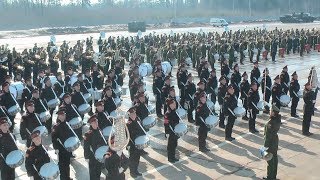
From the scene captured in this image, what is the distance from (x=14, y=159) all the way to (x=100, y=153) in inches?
66.7

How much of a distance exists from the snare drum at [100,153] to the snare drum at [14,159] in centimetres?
148

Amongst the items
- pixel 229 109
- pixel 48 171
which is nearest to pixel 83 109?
pixel 229 109

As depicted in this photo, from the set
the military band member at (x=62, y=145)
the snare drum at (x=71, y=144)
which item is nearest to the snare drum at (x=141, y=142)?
the snare drum at (x=71, y=144)

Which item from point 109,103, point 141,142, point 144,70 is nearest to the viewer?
point 141,142

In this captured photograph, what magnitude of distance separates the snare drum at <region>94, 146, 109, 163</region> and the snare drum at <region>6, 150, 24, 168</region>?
1.48 m

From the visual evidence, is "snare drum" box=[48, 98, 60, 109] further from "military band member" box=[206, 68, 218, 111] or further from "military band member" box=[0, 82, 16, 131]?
"military band member" box=[206, 68, 218, 111]

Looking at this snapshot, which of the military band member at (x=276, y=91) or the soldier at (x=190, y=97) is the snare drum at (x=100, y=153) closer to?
the soldier at (x=190, y=97)

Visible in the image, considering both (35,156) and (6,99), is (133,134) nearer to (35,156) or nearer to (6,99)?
(35,156)

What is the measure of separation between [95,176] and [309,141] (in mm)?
6555

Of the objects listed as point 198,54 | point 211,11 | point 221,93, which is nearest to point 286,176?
point 221,93

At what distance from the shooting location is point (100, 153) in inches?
382

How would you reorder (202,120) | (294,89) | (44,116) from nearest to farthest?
(202,120) → (44,116) → (294,89)

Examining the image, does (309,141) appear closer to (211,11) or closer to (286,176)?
(286,176)

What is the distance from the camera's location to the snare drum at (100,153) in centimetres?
965
